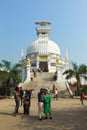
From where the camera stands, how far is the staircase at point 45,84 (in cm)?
3697

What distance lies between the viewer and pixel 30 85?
40.8 metres

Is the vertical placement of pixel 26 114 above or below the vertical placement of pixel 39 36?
below

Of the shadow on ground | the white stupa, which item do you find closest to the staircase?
the white stupa

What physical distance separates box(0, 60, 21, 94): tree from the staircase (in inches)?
71.1

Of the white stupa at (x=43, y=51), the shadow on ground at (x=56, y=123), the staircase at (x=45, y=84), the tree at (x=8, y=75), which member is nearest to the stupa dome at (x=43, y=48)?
the white stupa at (x=43, y=51)

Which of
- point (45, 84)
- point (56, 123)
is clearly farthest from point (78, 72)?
point (56, 123)

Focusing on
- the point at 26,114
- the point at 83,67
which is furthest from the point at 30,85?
the point at 26,114

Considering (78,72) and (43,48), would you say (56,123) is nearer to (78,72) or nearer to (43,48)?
(78,72)

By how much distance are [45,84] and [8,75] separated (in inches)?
221

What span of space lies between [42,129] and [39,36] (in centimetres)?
5554

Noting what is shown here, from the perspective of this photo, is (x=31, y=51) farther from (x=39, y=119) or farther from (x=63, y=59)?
(x=39, y=119)

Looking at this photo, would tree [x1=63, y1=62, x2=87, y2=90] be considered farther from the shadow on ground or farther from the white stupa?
the shadow on ground

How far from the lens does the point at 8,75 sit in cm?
3809

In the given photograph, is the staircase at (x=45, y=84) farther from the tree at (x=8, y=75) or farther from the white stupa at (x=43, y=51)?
the white stupa at (x=43, y=51)
